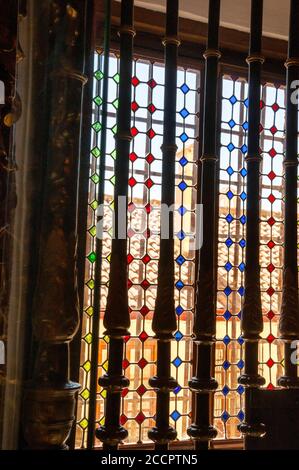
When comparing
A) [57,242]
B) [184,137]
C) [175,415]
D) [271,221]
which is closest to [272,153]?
[271,221]

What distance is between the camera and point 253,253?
1.18 meters

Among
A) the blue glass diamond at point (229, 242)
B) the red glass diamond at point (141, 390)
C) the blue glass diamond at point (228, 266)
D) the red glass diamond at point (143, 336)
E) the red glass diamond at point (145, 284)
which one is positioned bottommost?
the red glass diamond at point (141, 390)

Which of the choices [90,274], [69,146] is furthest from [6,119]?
[90,274]

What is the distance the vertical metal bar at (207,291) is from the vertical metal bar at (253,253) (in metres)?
0.08

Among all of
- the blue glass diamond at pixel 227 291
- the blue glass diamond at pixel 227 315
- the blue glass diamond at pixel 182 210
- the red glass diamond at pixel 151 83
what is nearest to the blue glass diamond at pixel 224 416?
the blue glass diamond at pixel 227 315

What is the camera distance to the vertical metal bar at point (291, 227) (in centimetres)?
115

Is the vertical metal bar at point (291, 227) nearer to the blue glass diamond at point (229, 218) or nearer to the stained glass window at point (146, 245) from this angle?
the stained glass window at point (146, 245)

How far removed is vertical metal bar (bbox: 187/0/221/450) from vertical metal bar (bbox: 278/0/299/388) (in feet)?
0.61

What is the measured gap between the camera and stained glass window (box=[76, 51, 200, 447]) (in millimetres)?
1961

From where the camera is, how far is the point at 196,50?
7.23 feet

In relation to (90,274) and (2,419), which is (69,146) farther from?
(90,274)

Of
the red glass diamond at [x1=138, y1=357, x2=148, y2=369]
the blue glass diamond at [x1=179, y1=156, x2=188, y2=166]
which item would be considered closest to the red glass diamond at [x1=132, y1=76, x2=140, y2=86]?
the blue glass diamond at [x1=179, y1=156, x2=188, y2=166]

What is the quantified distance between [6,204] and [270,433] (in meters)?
0.74

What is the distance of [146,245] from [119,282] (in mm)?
1050
